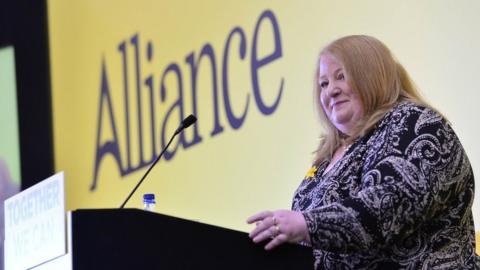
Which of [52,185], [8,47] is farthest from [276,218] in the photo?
[8,47]

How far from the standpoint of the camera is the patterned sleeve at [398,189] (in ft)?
5.40

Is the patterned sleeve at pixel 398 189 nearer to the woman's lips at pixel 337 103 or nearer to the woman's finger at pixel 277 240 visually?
the woman's finger at pixel 277 240

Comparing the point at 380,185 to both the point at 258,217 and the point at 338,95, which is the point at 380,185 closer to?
the point at 258,217

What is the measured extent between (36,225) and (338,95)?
64 centimetres

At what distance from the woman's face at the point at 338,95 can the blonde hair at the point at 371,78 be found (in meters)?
0.01

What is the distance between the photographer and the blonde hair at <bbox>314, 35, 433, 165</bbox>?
1.89m

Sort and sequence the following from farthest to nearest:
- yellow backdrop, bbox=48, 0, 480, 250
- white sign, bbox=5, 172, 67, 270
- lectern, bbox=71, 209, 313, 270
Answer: yellow backdrop, bbox=48, 0, 480, 250 → white sign, bbox=5, 172, 67, 270 → lectern, bbox=71, 209, 313, 270

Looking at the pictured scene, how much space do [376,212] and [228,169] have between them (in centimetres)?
255

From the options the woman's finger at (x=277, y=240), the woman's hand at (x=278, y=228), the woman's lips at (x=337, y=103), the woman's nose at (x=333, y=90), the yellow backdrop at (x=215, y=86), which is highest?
the yellow backdrop at (x=215, y=86)

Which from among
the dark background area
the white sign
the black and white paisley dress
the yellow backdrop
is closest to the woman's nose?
the black and white paisley dress

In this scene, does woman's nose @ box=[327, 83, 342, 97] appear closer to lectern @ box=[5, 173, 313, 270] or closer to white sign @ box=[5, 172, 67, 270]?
lectern @ box=[5, 173, 313, 270]

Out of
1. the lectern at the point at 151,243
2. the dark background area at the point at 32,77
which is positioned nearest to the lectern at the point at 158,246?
the lectern at the point at 151,243

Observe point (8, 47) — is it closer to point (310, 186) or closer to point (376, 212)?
point (310, 186)

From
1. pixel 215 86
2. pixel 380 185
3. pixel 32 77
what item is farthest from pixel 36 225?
pixel 32 77
